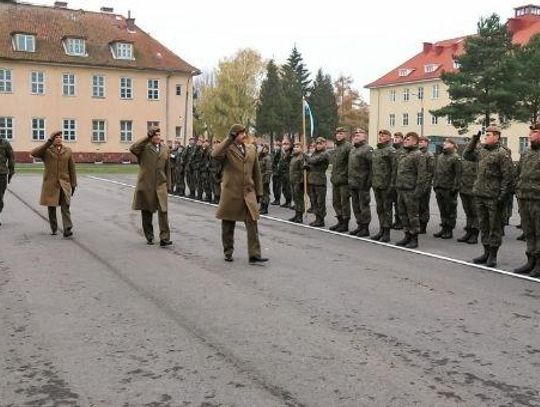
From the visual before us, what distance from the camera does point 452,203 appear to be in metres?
13.6

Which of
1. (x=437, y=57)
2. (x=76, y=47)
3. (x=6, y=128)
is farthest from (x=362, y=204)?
(x=437, y=57)

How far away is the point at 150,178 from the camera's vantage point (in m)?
11.4

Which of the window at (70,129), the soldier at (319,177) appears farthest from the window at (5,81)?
the soldier at (319,177)

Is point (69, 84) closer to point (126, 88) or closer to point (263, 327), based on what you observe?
point (126, 88)

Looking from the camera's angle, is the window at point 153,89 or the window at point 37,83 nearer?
the window at point 37,83

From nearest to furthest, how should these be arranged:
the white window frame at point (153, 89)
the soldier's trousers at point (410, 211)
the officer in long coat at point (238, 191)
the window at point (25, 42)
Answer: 1. the officer in long coat at point (238, 191)
2. the soldier's trousers at point (410, 211)
3. the window at point (25, 42)
4. the white window frame at point (153, 89)

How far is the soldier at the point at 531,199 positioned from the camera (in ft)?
30.1

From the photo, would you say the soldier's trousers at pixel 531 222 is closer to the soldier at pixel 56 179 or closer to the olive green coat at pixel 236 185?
the olive green coat at pixel 236 185

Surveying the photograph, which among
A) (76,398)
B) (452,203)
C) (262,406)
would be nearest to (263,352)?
(262,406)

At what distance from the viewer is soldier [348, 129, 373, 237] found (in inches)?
506

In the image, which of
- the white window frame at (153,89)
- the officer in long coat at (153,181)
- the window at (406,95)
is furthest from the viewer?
the window at (406,95)

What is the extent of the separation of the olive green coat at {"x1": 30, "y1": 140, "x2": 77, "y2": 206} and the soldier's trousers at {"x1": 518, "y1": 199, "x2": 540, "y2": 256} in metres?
7.71

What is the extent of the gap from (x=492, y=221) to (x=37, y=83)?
166 feet

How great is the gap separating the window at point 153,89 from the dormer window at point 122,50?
268 cm
